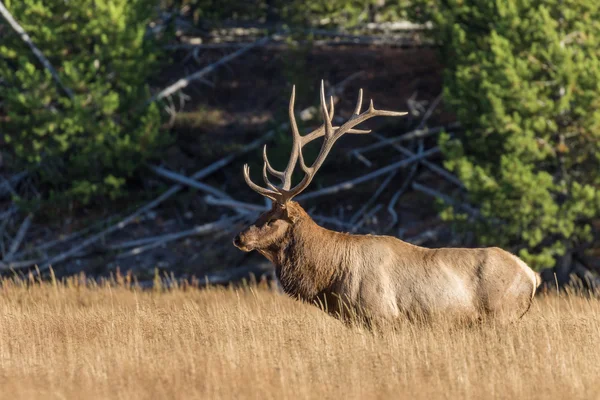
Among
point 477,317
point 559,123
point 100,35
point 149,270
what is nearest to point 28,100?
point 100,35

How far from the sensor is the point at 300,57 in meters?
21.7

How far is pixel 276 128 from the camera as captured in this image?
2108 cm

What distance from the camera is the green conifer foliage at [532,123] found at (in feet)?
53.5

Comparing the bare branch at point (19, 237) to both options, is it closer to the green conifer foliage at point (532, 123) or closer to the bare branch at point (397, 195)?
the bare branch at point (397, 195)

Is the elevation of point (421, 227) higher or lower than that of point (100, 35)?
lower

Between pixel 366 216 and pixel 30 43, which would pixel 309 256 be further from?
pixel 30 43

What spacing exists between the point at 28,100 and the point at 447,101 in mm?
8339

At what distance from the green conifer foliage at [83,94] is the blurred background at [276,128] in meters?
0.05

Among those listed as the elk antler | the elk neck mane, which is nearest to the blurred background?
the elk antler

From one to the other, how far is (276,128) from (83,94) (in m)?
4.00

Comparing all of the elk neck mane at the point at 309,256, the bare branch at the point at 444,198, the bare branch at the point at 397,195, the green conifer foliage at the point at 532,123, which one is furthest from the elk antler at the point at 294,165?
the bare branch at the point at 397,195

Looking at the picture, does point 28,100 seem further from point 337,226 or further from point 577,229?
point 577,229

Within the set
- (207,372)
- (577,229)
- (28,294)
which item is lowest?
(577,229)

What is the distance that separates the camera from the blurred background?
1662 centimetres
